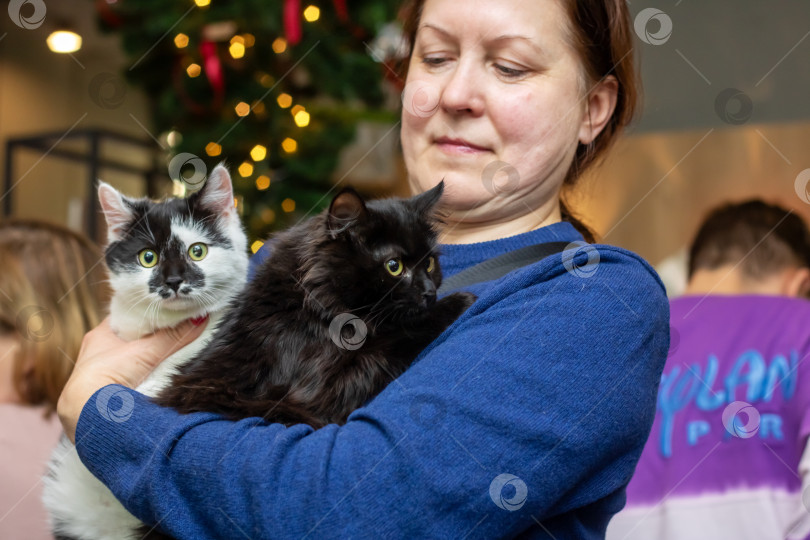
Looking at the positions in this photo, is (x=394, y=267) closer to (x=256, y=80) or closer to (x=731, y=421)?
(x=731, y=421)

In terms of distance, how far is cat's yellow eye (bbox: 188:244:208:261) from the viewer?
162cm

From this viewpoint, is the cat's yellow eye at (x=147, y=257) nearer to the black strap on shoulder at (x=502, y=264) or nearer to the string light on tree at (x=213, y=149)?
the black strap on shoulder at (x=502, y=264)

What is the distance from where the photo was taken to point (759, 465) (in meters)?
2.32

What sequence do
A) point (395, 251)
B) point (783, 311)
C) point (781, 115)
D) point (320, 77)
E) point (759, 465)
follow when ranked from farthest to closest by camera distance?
point (781, 115) → point (320, 77) → point (783, 311) → point (759, 465) → point (395, 251)

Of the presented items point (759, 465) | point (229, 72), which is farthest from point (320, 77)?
point (759, 465)

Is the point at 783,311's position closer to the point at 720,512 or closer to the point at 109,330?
the point at 720,512

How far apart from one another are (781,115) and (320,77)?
2.45m

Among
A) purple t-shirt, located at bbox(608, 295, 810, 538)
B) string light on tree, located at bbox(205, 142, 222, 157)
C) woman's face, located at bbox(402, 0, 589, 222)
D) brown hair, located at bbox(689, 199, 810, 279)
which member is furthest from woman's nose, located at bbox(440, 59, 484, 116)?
string light on tree, located at bbox(205, 142, 222, 157)

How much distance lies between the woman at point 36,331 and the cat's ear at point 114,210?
64 centimetres

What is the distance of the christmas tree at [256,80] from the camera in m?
3.27

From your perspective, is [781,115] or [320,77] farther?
[781,115]

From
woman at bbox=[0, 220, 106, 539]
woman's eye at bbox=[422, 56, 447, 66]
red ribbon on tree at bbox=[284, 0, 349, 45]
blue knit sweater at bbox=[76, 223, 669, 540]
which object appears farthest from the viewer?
red ribbon on tree at bbox=[284, 0, 349, 45]

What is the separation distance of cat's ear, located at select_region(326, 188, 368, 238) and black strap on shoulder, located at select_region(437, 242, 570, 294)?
0.83 ft

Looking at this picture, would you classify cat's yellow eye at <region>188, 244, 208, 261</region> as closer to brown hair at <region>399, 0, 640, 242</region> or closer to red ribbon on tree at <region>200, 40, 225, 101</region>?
brown hair at <region>399, 0, 640, 242</region>
